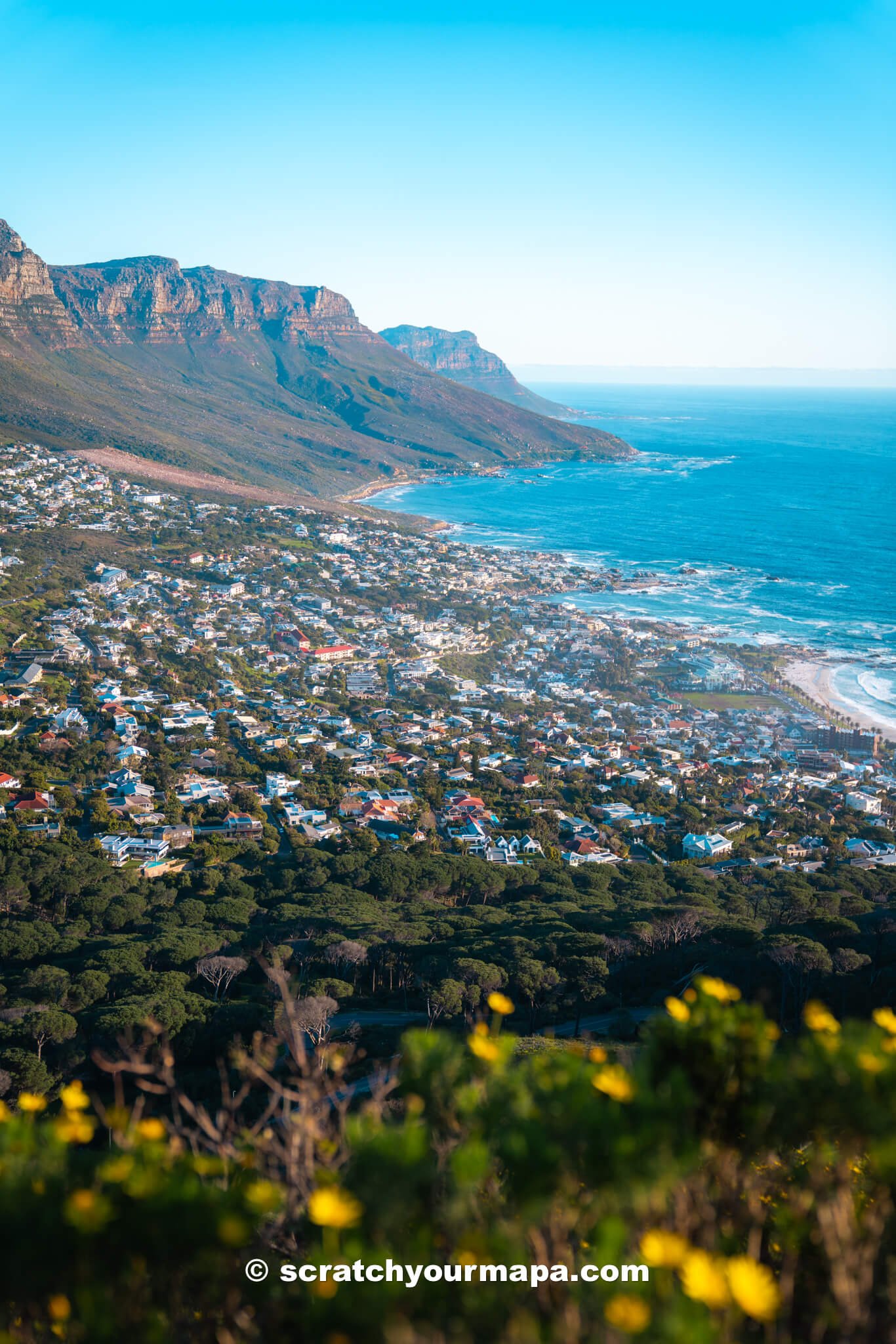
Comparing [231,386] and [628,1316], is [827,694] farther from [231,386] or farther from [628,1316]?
[231,386]

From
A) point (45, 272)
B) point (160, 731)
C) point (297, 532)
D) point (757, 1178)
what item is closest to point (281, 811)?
point (160, 731)

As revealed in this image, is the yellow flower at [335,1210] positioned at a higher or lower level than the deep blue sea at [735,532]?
higher

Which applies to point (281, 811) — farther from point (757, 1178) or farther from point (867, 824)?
point (757, 1178)

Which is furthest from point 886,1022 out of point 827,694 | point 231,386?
point 231,386

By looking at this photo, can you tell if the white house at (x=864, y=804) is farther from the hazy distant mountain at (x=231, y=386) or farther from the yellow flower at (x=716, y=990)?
the hazy distant mountain at (x=231, y=386)

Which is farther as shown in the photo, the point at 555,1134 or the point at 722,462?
the point at 722,462

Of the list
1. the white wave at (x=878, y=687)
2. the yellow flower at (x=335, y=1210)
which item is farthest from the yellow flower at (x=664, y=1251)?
the white wave at (x=878, y=687)

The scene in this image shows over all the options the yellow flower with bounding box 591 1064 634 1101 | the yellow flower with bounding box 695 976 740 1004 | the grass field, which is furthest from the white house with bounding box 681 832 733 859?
the yellow flower with bounding box 591 1064 634 1101

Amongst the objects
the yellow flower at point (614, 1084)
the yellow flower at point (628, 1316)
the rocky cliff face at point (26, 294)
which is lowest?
the yellow flower at point (614, 1084)
